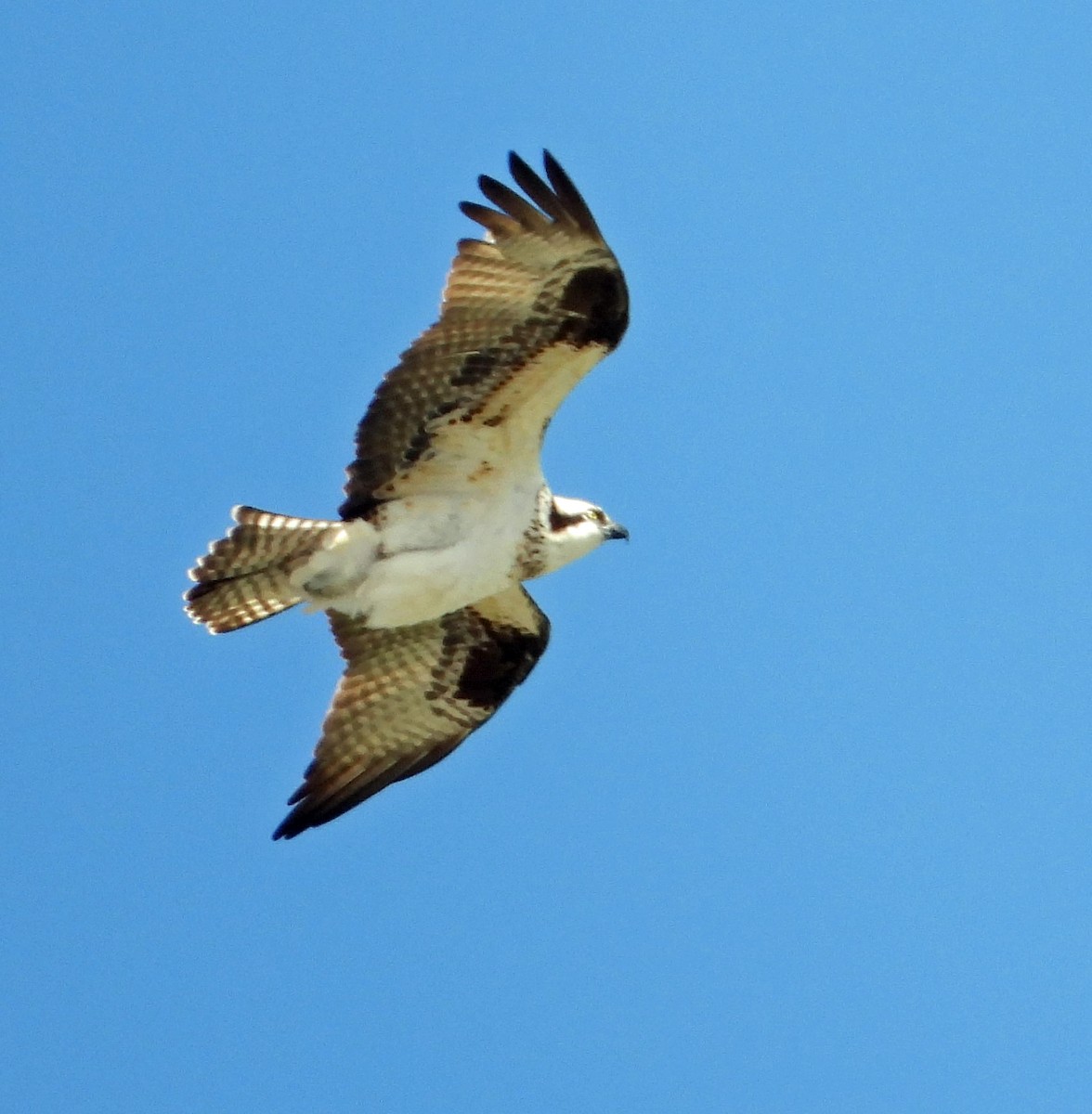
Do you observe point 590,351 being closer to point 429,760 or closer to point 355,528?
point 355,528

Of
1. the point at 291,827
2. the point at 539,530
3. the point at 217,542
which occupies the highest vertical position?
the point at 539,530

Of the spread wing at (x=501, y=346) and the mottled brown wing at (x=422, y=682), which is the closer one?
the spread wing at (x=501, y=346)

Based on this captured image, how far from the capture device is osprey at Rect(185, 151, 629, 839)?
10.5 m

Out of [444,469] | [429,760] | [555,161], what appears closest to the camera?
[555,161]

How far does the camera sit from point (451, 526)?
1105 centimetres

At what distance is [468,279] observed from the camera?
1052cm

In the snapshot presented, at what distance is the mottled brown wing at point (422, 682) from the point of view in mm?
11773

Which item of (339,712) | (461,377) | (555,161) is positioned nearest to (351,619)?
(339,712)

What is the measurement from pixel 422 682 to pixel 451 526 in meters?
1.20

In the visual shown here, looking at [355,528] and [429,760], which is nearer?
[355,528]

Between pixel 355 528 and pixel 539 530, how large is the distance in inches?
34.0

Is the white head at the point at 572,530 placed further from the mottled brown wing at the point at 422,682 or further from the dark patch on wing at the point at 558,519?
the mottled brown wing at the point at 422,682

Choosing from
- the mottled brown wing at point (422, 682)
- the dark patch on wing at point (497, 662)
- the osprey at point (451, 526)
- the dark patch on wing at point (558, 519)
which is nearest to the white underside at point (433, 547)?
the osprey at point (451, 526)

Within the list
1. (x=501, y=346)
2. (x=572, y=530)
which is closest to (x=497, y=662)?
(x=572, y=530)
